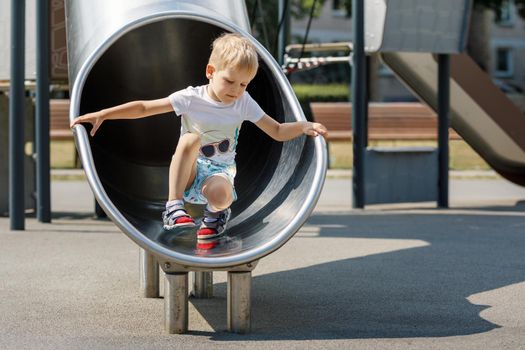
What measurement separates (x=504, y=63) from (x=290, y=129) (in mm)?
48404

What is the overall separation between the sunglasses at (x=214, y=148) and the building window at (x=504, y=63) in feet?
154

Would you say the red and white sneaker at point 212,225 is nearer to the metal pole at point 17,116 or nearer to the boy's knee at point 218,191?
the boy's knee at point 218,191

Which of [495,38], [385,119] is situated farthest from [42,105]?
[495,38]

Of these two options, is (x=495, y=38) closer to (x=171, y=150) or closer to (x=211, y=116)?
(x=171, y=150)

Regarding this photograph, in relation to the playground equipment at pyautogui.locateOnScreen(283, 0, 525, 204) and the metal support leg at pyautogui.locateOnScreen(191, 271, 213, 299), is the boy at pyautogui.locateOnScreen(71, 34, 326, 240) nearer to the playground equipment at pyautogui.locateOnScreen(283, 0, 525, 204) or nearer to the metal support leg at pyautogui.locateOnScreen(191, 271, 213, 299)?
the metal support leg at pyautogui.locateOnScreen(191, 271, 213, 299)

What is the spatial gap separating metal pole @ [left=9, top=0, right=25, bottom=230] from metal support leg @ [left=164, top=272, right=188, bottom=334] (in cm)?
445

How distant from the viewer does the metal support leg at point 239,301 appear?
5.15m

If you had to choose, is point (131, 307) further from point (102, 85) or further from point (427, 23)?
point (427, 23)

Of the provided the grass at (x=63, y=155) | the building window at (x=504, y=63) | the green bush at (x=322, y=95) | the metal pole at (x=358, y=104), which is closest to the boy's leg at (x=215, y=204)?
the metal pole at (x=358, y=104)

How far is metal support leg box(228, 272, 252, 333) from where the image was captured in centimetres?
515

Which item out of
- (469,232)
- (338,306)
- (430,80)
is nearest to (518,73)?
(430,80)

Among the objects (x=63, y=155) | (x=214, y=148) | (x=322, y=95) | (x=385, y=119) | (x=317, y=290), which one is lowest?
(x=63, y=155)

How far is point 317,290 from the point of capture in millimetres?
6574

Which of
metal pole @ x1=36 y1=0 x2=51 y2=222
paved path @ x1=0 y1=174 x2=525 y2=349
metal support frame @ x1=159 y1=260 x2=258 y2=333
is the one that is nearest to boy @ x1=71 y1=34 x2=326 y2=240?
metal support frame @ x1=159 y1=260 x2=258 y2=333
